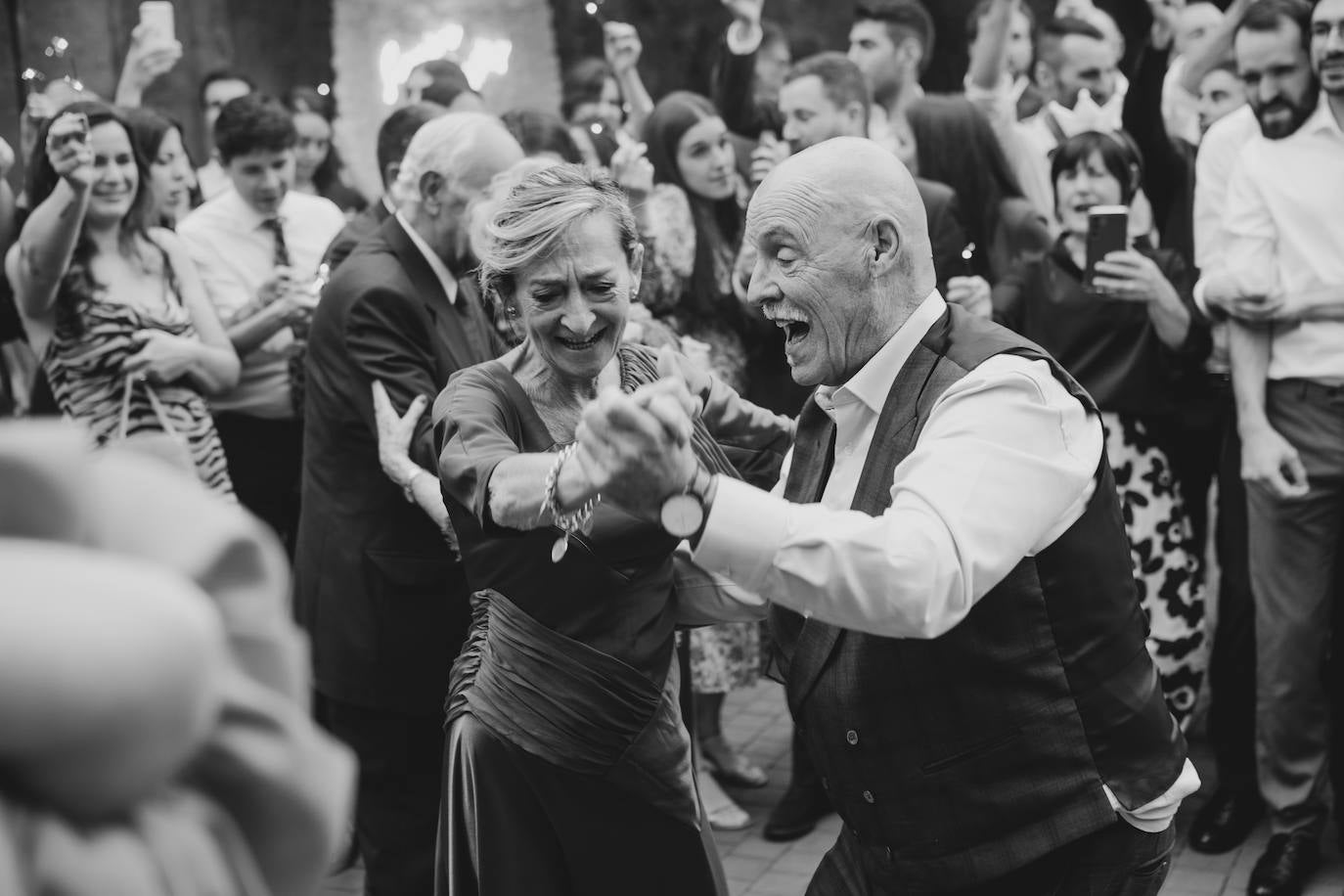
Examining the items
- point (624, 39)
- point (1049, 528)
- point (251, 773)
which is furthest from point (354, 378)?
point (624, 39)

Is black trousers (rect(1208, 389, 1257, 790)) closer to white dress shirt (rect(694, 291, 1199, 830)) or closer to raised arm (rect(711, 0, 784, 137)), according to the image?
white dress shirt (rect(694, 291, 1199, 830))

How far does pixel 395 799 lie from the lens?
4219 millimetres

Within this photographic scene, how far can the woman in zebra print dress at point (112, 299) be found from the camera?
4812 millimetres

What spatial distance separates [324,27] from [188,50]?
1475 millimetres

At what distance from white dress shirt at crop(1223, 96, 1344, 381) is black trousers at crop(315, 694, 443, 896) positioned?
280cm

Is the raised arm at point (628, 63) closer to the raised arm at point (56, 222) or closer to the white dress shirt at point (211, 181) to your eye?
the white dress shirt at point (211, 181)

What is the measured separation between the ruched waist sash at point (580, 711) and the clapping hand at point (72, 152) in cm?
259

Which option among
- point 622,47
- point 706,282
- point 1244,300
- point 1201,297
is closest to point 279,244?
point 706,282

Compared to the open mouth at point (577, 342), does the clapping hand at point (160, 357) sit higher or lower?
lower

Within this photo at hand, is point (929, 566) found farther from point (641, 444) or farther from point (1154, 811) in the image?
point (1154, 811)

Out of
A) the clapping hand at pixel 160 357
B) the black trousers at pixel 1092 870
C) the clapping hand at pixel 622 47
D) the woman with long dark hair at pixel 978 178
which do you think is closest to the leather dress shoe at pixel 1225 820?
the woman with long dark hair at pixel 978 178

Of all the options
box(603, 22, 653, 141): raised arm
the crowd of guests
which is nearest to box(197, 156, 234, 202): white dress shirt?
the crowd of guests

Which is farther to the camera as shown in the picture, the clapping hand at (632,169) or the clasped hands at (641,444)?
the clapping hand at (632,169)

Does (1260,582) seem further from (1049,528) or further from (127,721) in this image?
(127,721)
